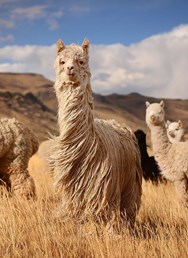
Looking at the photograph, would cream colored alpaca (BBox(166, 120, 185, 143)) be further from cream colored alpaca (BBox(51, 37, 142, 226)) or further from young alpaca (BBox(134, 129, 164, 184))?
cream colored alpaca (BBox(51, 37, 142, 226))

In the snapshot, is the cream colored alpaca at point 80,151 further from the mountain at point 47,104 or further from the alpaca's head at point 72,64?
the mountain at point 47,104

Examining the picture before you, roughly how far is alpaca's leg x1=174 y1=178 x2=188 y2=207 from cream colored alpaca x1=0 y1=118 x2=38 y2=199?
2.59 m

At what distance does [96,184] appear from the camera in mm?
5363

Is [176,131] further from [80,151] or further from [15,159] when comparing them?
[80,151]

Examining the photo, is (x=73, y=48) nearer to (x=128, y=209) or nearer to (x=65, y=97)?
(x=65, y=97)

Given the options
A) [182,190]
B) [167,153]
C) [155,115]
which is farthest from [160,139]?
[182,190]

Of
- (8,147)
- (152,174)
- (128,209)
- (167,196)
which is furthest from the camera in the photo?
(152,174)

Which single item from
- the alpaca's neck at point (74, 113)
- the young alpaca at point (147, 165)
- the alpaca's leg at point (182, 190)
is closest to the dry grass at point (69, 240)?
the alpaca's neck at point (74, 113)

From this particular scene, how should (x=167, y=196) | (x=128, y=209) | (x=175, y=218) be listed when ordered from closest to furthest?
(x=128, y=209), (x=175, y=218), (x=167, y=196)

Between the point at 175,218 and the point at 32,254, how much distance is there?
2557mm

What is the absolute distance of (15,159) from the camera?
8359mm

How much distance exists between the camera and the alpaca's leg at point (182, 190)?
8602 millimetres

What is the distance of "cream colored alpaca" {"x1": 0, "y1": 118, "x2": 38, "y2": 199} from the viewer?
8.25 meters

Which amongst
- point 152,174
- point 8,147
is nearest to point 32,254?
point 8,147
